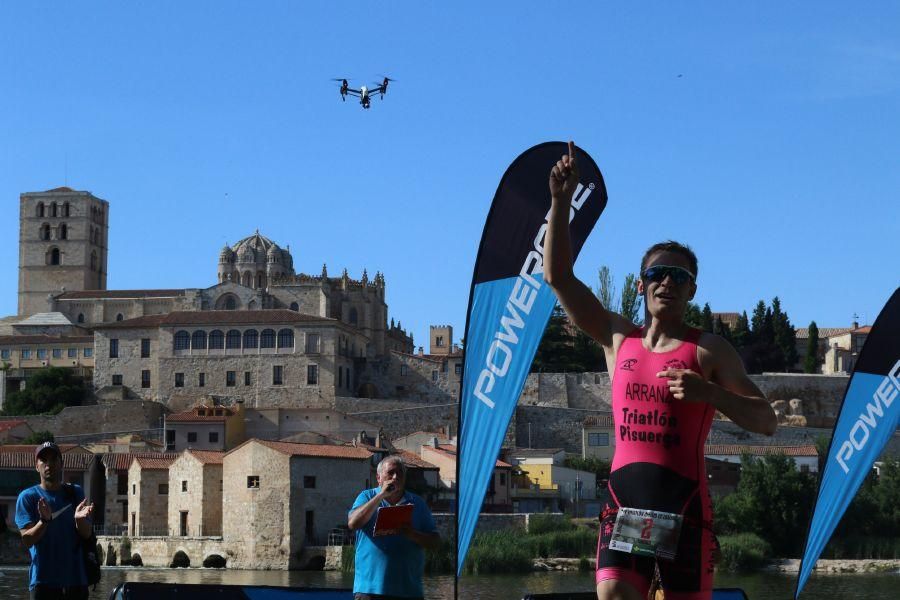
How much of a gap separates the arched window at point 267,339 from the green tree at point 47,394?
1061 cm

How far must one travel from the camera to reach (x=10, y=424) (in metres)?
68.6

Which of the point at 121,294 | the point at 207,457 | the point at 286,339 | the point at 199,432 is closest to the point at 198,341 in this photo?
the point at 286,339

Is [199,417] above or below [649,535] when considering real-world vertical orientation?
above

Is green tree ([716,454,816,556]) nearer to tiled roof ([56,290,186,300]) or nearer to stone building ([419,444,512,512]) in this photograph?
stone building ([419,444,512,512])

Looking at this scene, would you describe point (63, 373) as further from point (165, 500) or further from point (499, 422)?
point (499, 422)

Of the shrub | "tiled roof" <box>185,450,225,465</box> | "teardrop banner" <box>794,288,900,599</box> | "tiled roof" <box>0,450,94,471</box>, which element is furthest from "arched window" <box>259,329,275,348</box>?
"teardrop banner" <box>794,288,900,599</box>

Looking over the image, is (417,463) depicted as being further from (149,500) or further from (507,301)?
(507,301)

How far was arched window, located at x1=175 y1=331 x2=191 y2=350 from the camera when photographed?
3172 inches

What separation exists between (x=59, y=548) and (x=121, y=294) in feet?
309

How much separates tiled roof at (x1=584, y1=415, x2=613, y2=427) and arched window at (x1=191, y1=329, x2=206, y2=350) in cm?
2178

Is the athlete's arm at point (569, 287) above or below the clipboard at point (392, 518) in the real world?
above

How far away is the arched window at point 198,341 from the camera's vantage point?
8044 centimetres

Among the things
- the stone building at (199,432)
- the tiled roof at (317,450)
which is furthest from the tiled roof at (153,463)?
the stone building at (199,432)

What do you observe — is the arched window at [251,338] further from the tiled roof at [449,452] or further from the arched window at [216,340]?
the tiled roof at [449,452]
